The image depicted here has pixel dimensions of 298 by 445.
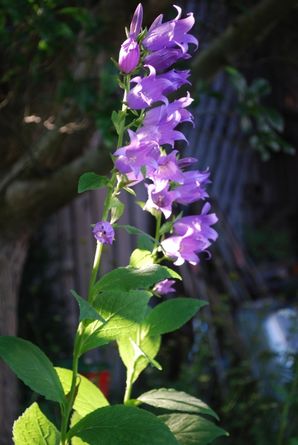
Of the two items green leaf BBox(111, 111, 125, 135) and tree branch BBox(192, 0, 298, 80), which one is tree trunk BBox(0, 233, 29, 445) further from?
green leaf BBox(111, 111, 125, 135)

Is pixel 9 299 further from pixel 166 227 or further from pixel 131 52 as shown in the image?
pixel 131 52

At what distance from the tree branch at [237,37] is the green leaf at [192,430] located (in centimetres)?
175

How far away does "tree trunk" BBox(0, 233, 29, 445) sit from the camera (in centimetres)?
252

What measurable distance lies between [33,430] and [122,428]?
0.43ft

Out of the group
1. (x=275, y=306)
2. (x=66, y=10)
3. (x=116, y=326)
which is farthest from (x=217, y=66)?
(x=275, y=306)

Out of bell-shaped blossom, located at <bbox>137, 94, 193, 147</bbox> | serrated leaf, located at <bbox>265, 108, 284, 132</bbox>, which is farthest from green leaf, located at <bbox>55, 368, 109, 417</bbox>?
serrated leaf, located at <bbox>265, 108, 284, 132</bbox>

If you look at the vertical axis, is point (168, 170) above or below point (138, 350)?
above

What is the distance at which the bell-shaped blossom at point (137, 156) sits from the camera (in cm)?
96

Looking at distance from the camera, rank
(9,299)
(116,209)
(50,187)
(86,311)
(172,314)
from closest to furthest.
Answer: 1. (86,311)
2. (116,209)
3. (172,314)
4. (50,187)
5. (9,299)

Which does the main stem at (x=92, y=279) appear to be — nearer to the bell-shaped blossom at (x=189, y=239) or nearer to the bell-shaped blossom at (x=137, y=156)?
the bell-shaped blossom at (x=137, y=156)

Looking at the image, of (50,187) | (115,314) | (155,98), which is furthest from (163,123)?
(50,187)

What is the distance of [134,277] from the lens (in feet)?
3.19

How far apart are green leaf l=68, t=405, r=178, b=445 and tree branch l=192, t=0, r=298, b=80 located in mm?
1865

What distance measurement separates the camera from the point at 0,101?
2.72 metres
